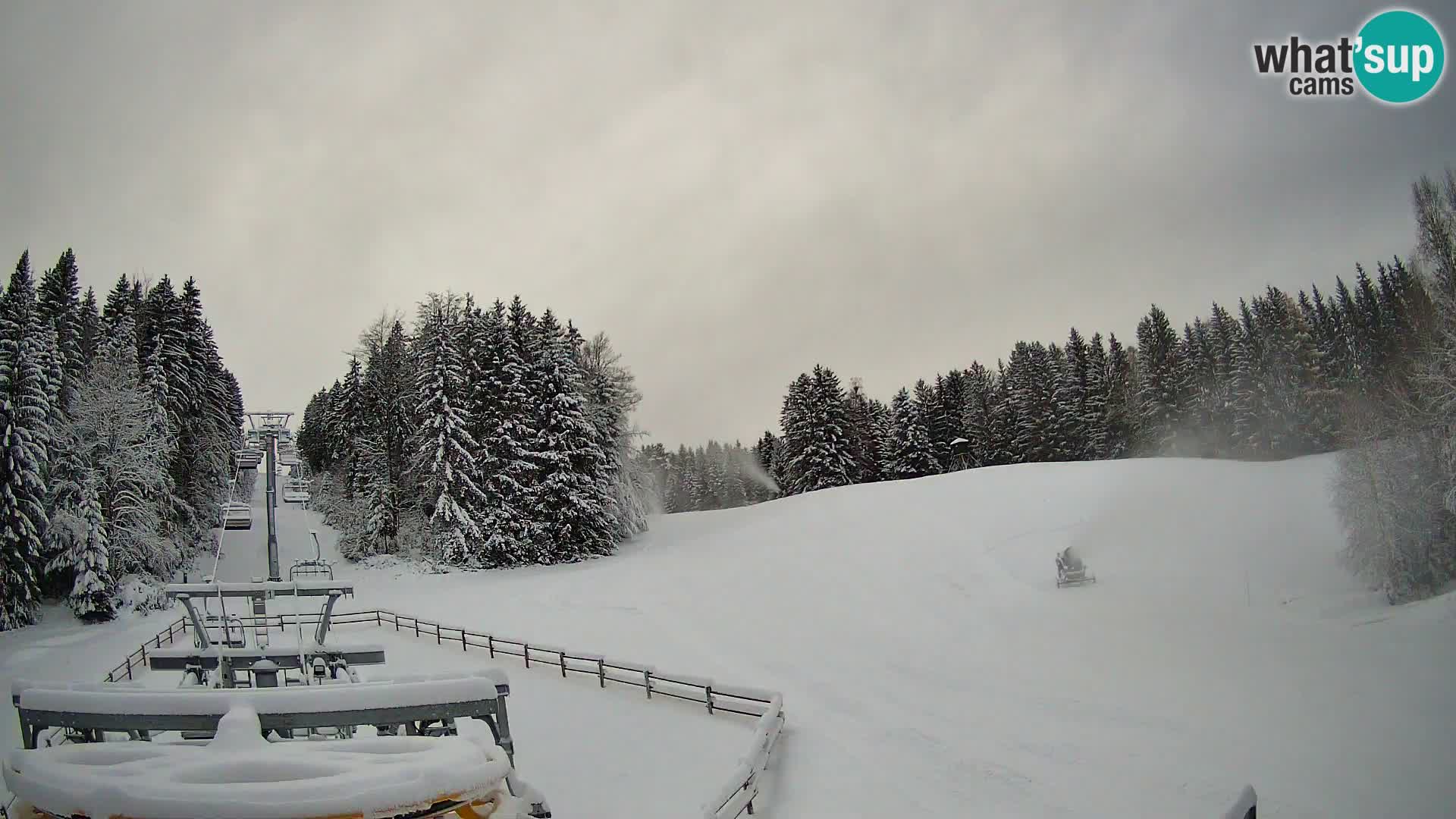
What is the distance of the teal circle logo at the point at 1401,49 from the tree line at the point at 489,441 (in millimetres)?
36631

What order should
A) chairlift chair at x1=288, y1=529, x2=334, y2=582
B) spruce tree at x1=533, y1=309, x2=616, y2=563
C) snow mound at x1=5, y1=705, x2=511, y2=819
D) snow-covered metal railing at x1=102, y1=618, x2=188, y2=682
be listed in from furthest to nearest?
spruce tree at x1=533, y1=309, x2=616, y2=563
snow-covered metal railing at x1=102, y1=618, x2=188, y2=682
chairlift chair at x1=288, y1=529, x2=334, y2=582
snow mound at x1=5, y1=705, x2=511, y2=819

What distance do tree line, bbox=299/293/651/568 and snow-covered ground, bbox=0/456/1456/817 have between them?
4.78 meters

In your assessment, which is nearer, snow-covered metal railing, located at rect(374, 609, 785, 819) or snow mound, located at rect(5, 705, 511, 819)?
snow mound, located at rect(5, 705, 511, 819)

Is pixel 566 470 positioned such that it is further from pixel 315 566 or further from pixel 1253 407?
pixel 1253 407

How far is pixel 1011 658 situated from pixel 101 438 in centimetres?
3720

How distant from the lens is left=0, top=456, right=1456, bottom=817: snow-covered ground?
33.9ft

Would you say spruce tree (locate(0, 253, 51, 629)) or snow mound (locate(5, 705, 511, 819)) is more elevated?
spruce tree (locate(0, 253, 51, 629))

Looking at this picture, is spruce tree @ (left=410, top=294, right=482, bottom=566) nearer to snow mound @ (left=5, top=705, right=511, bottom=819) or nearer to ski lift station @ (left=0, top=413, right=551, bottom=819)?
ski lift station @ (left=0, top=413, right=551, bottom=819)

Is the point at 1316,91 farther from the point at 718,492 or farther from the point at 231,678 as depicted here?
the point at 718,492

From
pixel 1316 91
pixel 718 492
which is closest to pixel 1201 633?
pixel 1316 91

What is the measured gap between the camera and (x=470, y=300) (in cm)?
4756

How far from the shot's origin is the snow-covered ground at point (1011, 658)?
1034 cm

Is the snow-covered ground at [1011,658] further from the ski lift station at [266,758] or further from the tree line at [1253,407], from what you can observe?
the ski lift station at [266,758]

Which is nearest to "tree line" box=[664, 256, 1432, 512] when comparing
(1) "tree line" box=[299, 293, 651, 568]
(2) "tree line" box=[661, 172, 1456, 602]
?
(2) "tree line" box=[661, 172, 1456, 602]
